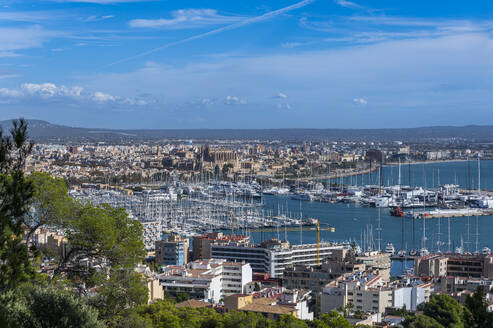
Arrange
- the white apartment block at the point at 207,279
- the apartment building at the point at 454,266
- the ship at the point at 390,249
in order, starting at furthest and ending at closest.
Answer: the ship at the point at 390,249 < the apartment building at the point at 454,266 < the white apartment block at the point at 207,279

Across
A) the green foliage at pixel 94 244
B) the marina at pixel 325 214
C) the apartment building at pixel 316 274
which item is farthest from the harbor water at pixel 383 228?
the green foliage at pixel 94 244

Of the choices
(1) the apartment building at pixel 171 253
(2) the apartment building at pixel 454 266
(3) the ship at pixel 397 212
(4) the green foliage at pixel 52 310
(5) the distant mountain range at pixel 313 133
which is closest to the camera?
(4) the green foliage at pixel 52 310

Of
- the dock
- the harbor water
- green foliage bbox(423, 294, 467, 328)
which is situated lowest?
the harbor water

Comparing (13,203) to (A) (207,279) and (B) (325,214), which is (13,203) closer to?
(A) (207,279)

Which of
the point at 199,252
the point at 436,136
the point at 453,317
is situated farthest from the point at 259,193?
the point at 436,136

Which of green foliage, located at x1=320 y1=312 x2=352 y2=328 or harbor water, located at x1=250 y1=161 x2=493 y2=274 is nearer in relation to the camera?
green foliage, located at x1=320 y1=312 x2=352 y2=328

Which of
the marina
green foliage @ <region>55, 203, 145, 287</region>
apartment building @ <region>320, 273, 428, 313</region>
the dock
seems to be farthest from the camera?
the dock

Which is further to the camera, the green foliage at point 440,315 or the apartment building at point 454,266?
the apartment building at point 454,266

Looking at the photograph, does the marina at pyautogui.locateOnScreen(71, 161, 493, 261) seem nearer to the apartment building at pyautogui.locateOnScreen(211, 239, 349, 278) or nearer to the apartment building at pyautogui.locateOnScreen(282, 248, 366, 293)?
the apartment building at pyautogui.locateOnScreen(211, 239, 349, 278)

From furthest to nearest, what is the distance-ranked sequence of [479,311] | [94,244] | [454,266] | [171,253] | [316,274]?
1. [171,253]
2. [454,266]
3. [316,274]
4. [94,244]
5. [479,311]

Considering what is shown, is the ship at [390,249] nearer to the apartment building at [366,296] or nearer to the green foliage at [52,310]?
the apartment building at [366,296]

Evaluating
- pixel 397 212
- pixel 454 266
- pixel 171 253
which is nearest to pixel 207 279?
pixel 171 253

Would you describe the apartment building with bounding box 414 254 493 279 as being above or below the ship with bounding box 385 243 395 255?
above

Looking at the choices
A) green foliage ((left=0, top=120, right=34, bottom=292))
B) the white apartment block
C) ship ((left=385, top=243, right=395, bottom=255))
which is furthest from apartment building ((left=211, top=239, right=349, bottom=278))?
green foliage ((left=0, top=120, right=34, bottom=292))
